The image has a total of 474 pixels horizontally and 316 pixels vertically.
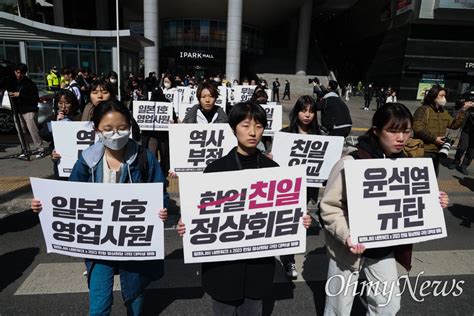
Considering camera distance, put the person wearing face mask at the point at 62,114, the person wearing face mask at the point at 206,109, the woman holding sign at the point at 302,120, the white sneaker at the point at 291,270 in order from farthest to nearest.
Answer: the person wearing face mask at the point at 206,109, the person wearing face mask at the point at 62,114, the woman holding sign at the point at 302,120, the white sneaker at the point at 291,270

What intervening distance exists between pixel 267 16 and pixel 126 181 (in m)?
44.4

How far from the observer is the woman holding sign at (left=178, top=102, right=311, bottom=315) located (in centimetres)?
216

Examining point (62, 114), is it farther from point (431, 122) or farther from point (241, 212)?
point (431, 122)

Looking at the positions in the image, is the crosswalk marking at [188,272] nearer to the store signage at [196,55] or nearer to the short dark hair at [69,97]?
the short dark hair at [69,97]

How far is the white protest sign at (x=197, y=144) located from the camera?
4254 mm

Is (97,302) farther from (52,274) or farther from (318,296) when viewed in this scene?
(318,296)

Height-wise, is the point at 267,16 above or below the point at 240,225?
above

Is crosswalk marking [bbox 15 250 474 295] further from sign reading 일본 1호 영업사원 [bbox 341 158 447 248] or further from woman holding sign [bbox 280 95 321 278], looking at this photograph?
sign reading 일본 1호 영업사원 [bbox 341 158 447 248]

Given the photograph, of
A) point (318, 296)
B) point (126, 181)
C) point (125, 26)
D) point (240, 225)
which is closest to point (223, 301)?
point (240, 225)

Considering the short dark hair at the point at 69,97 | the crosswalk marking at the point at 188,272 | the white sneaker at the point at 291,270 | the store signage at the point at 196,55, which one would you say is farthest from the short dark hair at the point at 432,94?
the store signage at the point at 196,55

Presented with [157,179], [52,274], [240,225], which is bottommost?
[52,274]

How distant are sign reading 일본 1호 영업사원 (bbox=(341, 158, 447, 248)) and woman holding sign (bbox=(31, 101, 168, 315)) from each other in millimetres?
1296

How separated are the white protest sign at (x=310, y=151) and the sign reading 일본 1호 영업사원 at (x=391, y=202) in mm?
1649

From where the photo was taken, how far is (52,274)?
137 inches
